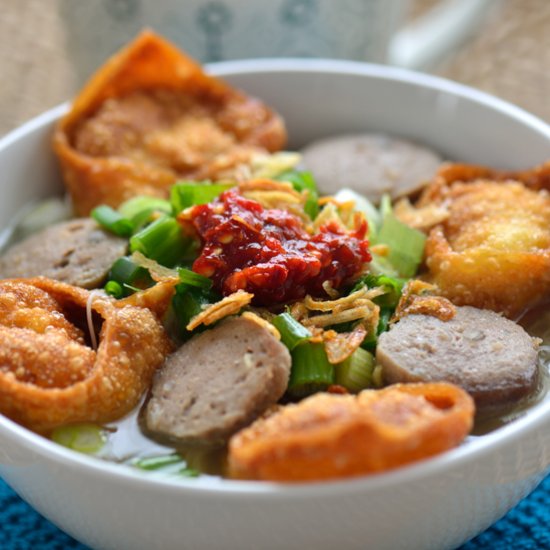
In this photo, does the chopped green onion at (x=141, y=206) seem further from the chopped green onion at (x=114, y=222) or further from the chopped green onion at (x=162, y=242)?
the chopped green onion at (x=162, y=242)

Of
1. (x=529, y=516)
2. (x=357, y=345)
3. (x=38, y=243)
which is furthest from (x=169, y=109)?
(x=529, y=516)

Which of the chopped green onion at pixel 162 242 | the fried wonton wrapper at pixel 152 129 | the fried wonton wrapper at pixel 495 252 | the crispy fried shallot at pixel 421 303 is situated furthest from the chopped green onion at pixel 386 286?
the fried wonton wrapper at pixel 152 129

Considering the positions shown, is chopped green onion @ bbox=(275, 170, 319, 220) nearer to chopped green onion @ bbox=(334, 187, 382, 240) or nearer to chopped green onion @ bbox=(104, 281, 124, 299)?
chopped green onion @ bbox=(334, 187, 382, 240)

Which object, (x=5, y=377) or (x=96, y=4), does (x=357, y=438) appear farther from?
(x=96, y=4)

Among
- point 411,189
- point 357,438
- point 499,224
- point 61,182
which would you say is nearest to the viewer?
A: point 357,438

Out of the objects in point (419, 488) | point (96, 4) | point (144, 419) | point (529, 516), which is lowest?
point (529, 516)

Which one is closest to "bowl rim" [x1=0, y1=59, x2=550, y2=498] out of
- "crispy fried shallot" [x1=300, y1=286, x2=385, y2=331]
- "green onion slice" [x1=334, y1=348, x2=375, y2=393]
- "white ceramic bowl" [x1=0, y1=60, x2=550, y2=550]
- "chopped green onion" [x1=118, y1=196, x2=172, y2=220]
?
"white ceramic bowl" [x1=0, y1=60, x2=550, y2=550]
